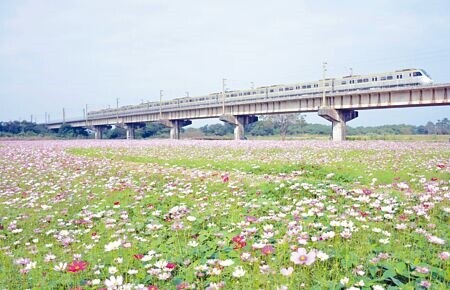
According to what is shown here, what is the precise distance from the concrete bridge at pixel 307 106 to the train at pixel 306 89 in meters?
0.40

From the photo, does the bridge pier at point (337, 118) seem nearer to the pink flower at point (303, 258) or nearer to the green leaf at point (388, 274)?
the green leaf at point (388, 274)

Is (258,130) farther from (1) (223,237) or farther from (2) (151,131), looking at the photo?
(1) (223,237)

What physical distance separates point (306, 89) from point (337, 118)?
5761 mm

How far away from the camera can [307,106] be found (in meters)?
41.1

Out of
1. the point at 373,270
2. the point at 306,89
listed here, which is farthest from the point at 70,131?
the point at 373,270

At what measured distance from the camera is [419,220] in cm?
461

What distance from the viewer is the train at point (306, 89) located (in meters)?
33.2

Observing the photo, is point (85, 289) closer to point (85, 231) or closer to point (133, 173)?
point (85, 231)

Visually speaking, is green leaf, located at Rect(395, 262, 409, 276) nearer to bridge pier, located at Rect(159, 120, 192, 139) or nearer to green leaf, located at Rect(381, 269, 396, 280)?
green leaf, located at Rect(381, 269, 396, 280)

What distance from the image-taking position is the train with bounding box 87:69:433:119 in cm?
3322

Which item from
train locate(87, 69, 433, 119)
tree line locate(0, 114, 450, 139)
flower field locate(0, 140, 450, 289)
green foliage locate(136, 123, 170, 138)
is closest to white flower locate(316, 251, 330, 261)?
flower field locate(0, 140, 450, 289)

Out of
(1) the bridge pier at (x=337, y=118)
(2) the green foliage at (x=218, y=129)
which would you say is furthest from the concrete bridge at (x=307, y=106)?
(2) the green foliage at (x=218, y=129)

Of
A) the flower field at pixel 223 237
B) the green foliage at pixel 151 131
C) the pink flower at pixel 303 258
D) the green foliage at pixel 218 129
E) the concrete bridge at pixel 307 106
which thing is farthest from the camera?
the green foliage at pixel 218 129

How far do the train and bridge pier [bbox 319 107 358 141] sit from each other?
2286mm
